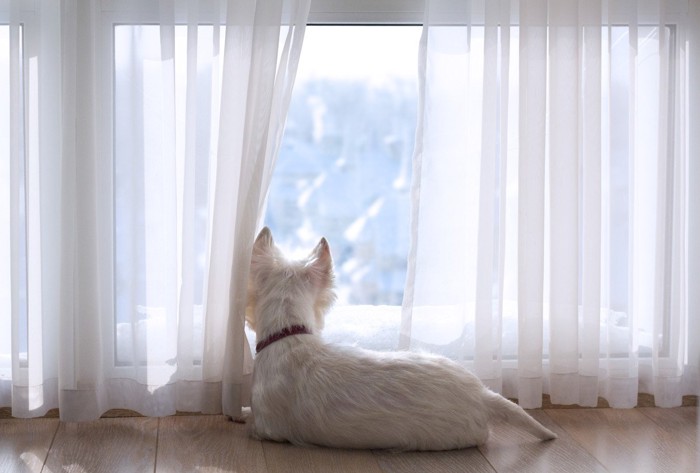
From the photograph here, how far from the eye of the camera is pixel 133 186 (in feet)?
9.11

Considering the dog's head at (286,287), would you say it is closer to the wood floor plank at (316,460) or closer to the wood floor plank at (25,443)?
the wood floor plank at (316,460)

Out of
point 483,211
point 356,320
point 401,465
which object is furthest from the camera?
point 356,320

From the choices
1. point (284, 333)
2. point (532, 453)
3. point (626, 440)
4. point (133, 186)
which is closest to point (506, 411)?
point (532, 453)

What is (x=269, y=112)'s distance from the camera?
2.73 metres

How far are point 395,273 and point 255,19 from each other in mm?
1103

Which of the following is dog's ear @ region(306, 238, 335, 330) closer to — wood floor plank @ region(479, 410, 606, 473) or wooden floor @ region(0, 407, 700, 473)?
wooden floor @ region(0, 407, 700, 473)

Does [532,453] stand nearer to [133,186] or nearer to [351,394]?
[351,394]

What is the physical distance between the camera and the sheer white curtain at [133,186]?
107 inches

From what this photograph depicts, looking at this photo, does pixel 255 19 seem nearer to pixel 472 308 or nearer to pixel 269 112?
pixel 269 112

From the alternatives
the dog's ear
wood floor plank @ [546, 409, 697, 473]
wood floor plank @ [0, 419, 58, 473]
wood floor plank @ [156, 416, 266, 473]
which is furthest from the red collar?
wood floor plank @ [546, 409, 697, 473]

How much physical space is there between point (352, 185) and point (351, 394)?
1.11 meters

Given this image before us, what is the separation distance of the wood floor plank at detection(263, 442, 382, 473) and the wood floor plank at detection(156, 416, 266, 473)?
35 mm

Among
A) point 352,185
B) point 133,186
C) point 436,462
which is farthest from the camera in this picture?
point 352,185

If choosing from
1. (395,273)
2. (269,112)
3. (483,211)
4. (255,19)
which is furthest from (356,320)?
(255,19)
